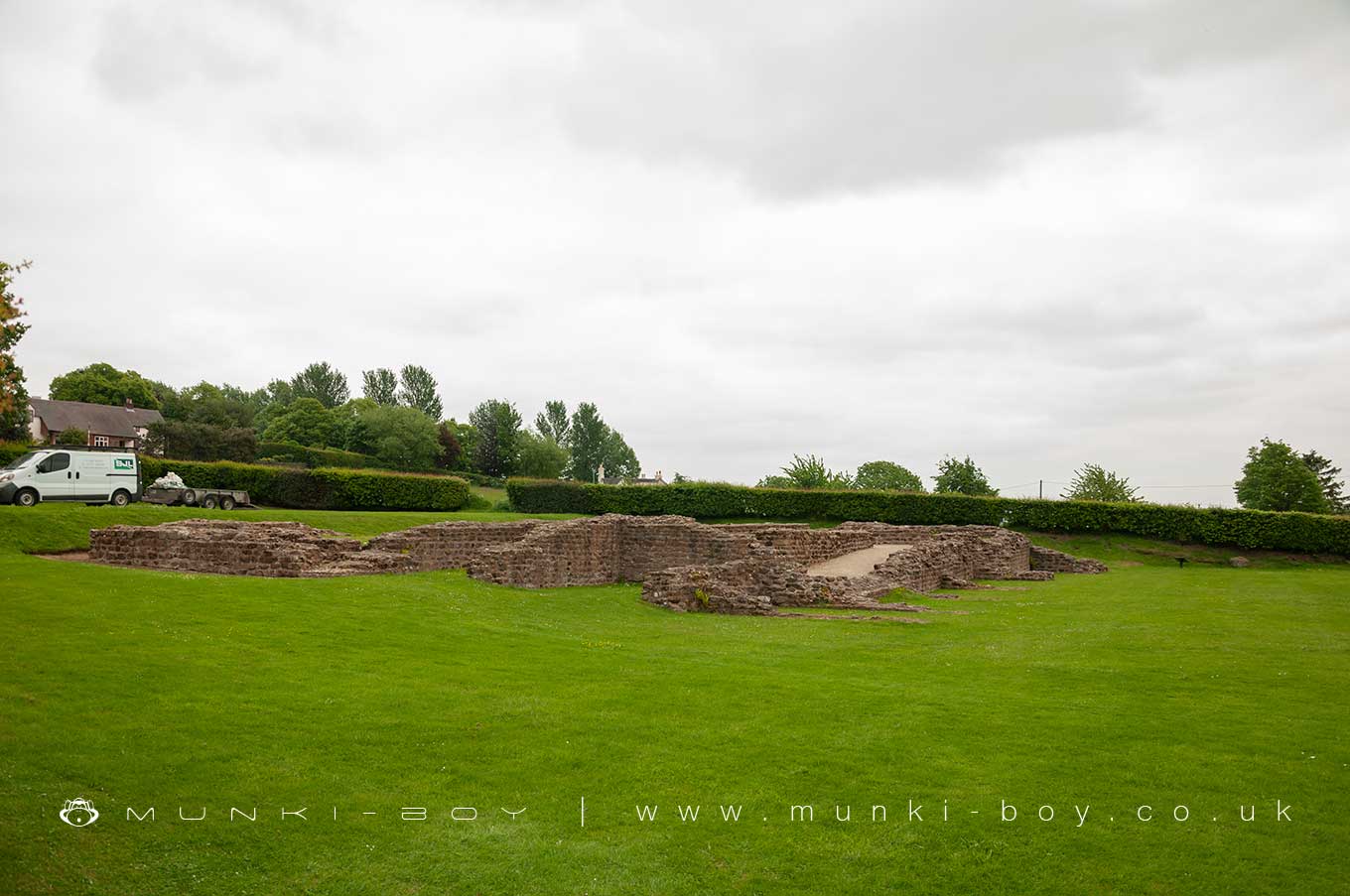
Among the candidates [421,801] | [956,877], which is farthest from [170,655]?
[956,877]

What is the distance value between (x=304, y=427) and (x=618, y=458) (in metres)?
42.5

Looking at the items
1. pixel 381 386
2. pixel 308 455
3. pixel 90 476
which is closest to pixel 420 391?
pixel 381 386

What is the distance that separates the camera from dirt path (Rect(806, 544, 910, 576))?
23.4 m

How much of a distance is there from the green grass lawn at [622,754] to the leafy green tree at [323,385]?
10022cm

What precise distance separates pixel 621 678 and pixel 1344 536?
1516 inches

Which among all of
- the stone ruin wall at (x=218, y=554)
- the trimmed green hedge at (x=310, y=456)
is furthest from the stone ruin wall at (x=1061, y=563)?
the trimmed green hedge at (x=310, y=456)

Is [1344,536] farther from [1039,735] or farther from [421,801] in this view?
[421,801]

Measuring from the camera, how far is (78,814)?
5.76 m

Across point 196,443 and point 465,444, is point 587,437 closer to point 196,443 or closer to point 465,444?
point 465,444

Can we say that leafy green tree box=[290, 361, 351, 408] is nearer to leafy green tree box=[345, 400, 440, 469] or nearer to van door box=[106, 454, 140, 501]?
leafy green tree box=[345, 400, 440, 469]

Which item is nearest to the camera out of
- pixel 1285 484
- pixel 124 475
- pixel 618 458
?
pixel 124 475

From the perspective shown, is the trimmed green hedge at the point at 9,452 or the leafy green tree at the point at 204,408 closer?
the trimmed green hedge at the point at 9,452

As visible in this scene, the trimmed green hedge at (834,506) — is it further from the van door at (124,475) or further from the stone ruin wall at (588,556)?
the van door at (124,475)

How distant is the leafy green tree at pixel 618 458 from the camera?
344 feet
